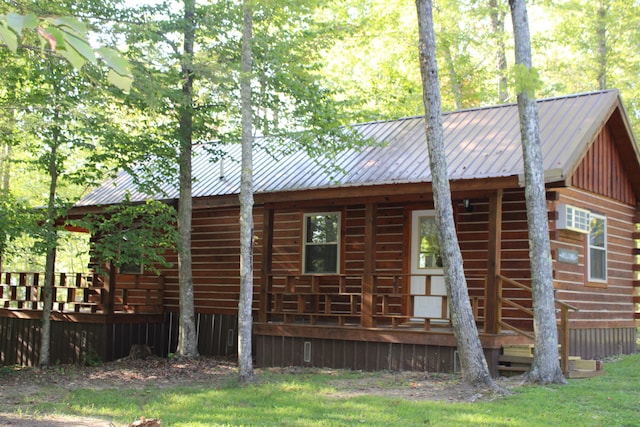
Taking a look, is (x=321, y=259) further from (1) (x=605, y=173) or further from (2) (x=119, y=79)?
(2) (x=119, y=79)

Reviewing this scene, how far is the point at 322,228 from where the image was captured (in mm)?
15094

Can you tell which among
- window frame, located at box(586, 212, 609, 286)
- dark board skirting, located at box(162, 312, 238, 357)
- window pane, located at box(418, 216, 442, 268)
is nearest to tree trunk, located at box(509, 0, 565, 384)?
window pane, located at box(418, 216, 442, 268)

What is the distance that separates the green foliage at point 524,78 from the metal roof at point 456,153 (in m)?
1.82

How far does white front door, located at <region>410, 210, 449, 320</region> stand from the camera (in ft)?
43.5

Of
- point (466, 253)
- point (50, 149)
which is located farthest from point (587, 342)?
point (50, 149)

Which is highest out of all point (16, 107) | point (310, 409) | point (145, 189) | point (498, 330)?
point (16, 107)

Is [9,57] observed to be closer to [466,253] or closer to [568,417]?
[466,253]

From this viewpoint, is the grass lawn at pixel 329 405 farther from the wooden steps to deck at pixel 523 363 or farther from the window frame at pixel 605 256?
the window frame at pixel 605 256

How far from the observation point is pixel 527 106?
984 cm

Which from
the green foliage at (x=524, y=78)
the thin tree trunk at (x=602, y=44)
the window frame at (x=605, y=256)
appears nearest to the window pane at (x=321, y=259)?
the window frame at (x=605, y=256)

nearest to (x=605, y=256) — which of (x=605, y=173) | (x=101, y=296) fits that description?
(x=605, y=173)

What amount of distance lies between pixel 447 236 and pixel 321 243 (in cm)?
575

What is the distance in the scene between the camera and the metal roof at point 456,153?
11.7 metres

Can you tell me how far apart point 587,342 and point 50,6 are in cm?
1096
